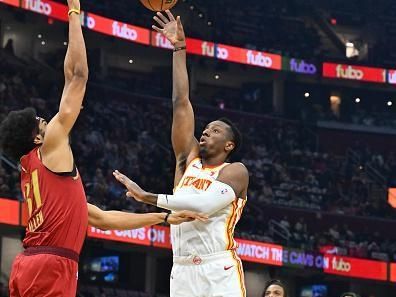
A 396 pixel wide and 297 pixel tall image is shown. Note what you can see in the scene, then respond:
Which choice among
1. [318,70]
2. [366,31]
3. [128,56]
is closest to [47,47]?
[128,56]

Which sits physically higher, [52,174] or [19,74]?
[19,74]

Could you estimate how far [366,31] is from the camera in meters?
40.5

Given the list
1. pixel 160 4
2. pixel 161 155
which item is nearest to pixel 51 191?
pixel 160 4

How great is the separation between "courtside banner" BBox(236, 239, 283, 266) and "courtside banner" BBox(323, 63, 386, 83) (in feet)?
41.9

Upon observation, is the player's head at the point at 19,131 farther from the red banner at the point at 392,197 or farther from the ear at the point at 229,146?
the red banner at the point at 392,197

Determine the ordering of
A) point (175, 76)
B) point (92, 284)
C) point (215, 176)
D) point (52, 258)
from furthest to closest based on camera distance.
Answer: point (92, 284)
point (175, 76)
point (215, 176)
point (52, 258)

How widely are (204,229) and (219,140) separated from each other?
0.72 metres

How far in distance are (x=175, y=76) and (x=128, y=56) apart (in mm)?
26907

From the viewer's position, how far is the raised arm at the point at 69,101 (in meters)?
6.35

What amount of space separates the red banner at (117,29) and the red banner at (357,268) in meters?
9.43

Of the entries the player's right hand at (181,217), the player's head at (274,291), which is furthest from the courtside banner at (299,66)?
the player's right hand at (181,217)

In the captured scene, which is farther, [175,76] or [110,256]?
[110,256]

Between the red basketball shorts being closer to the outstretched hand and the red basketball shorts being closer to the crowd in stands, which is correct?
the outstretched hand

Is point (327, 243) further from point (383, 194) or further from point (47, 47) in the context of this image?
point (47, 47)
